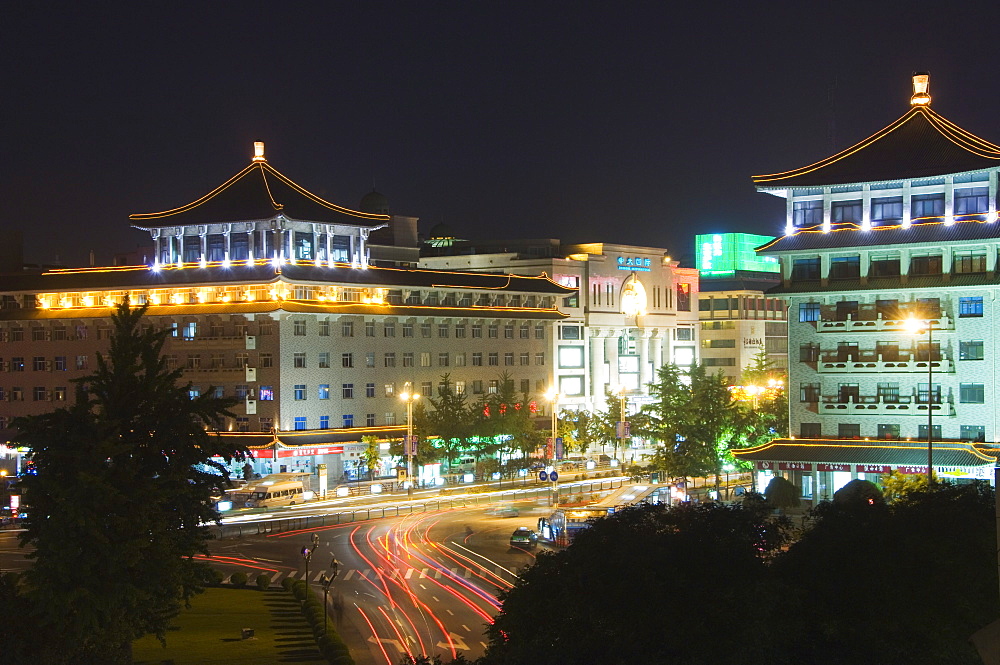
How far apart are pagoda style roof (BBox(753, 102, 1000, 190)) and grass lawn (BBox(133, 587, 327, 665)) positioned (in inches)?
1436

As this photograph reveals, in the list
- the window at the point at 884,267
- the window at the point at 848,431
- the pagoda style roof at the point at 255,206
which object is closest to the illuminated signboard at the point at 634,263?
the pagoda style roof at the point at 255,206

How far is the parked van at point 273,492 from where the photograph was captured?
8238cm

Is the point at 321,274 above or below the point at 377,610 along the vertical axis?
above

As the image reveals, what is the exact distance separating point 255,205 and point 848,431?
44382mm

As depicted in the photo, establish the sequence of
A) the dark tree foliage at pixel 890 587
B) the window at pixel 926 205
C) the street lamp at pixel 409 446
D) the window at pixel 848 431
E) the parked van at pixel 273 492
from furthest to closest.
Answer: the street lamp at pixel 409 446, the parked van at pixel 273 492, the window at pixel 848 431, the window at pixel 926 205, the dark tree foliage at pixel 890 587

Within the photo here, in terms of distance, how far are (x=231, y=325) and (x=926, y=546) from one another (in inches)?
2652

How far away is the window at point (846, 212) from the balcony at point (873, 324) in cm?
505

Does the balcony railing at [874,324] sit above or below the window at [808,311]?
below

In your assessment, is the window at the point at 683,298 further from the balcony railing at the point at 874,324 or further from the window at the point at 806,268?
the balcony railing at the point at 874,324

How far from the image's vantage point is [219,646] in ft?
146

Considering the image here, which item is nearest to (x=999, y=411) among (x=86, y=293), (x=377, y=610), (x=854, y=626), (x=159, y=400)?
(x=377, y=610)

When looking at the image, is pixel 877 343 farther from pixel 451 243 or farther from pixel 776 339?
pixel 776 339

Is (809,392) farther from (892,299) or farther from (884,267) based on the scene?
(884,267)

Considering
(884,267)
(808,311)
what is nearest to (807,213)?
(808,311)
